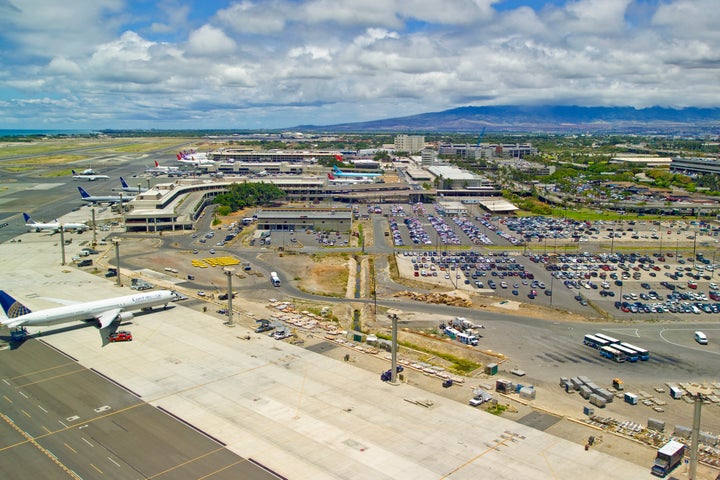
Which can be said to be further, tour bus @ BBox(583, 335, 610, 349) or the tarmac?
tour bus @ BBox(583, 335, 610, 349)

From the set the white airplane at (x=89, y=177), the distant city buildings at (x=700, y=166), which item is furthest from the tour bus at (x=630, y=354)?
the white airplane at (x=89, y=177)

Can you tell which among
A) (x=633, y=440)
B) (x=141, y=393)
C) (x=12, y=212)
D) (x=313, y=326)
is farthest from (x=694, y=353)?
(x=12, y=212)

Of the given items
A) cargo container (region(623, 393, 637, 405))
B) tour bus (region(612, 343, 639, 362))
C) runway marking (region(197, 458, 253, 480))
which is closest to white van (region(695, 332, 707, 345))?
tour bus (region(612, 343, 639, 362))

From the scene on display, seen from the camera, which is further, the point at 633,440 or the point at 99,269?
the point at 99,269

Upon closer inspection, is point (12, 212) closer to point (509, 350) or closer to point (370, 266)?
point (370, 266)

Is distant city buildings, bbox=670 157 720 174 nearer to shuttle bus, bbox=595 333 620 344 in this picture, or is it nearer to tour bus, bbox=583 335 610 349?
shuttle bus, bbox=595 333 620 344

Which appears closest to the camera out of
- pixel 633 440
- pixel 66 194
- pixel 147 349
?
pixel 633 440
